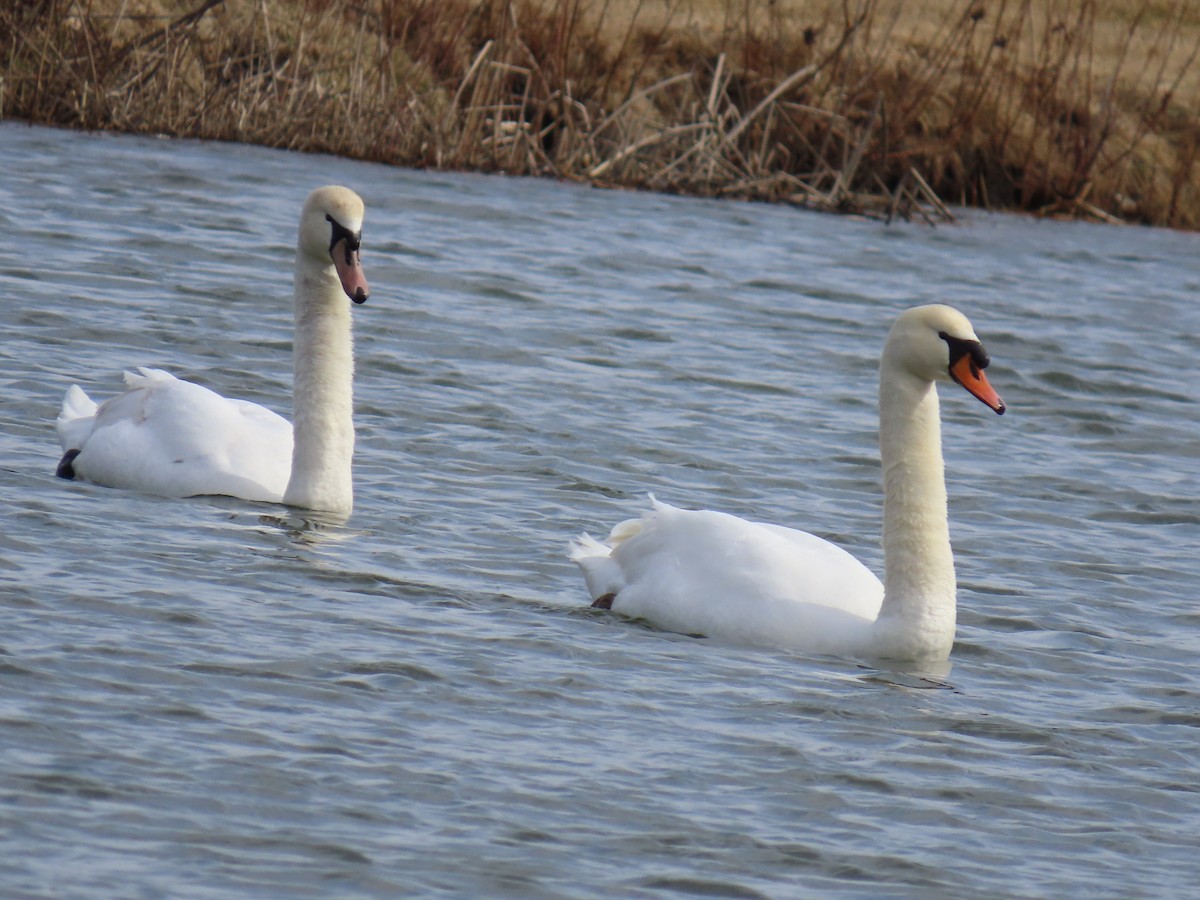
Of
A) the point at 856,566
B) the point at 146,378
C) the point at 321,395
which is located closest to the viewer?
the point at 856,566

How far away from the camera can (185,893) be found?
3.60 meters

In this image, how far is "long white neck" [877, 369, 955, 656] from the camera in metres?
5.74

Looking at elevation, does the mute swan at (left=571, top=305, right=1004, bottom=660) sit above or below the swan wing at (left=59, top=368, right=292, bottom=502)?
above

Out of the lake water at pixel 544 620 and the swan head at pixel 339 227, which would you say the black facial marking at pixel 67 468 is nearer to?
the lake water at pixel 544 620

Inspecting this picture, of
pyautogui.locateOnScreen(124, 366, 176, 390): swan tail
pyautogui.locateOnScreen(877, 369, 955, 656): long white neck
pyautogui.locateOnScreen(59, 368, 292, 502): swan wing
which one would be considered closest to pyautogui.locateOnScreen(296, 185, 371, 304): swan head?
pyautogui.locateOnScreen(59, 368, 292, 502): swan wing

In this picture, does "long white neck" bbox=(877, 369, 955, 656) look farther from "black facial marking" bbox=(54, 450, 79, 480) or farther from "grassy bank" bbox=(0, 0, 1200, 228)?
"grassy bank" bbox=(0, 0, 1200, 228)

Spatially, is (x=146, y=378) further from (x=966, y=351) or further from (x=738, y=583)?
(x=966, y=351)

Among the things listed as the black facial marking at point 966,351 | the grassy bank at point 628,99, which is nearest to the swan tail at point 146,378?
the black facial marking at point 966,351

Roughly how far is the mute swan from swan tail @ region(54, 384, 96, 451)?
2.06 metres

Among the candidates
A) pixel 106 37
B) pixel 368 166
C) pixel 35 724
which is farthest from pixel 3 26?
pixel 35 724

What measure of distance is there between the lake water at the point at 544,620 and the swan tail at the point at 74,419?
158 mm

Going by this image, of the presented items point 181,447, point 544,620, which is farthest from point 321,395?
point 544,620

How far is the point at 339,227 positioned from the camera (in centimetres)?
682

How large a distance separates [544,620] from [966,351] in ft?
4.53
